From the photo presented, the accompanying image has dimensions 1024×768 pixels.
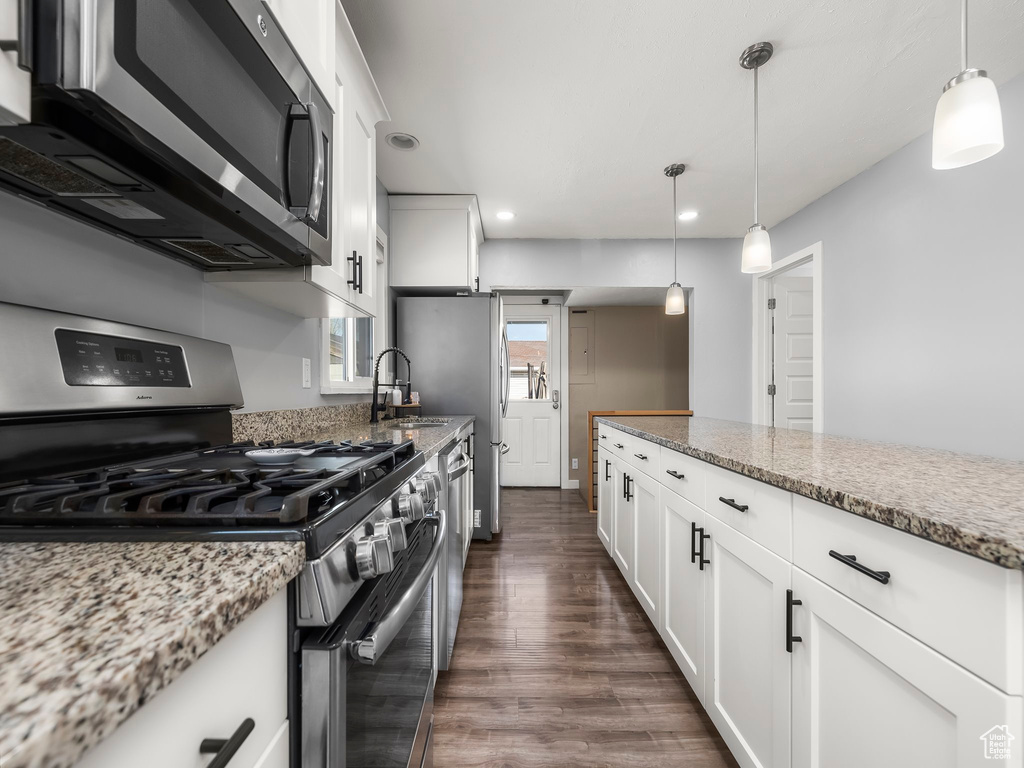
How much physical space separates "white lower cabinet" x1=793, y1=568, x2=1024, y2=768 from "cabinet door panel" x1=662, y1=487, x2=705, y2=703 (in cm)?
50

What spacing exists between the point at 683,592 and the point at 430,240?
2801 millimetres

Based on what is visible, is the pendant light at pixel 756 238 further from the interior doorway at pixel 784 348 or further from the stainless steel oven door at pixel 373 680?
the interior doorway at pixel 784 348

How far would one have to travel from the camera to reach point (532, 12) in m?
1.73

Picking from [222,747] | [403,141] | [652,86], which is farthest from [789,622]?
[403,141]

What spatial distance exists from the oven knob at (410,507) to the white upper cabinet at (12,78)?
74cm

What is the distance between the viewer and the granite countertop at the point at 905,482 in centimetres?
61

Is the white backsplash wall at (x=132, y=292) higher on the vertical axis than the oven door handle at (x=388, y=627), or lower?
higher

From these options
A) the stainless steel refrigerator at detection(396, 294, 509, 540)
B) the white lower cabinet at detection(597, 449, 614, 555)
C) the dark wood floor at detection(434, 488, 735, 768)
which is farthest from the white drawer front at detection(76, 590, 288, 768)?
the stainless steel refrigerator at detection(396, 294, 509, 540)

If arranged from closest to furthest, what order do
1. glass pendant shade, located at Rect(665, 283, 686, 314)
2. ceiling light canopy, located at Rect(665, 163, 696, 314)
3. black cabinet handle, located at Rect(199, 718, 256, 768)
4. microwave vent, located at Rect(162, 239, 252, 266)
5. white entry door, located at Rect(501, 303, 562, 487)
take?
1. black cabinet handle, located at Rect(199, 718, 256, 768)
2. microwave vent, located at Rect(162, 239, 252, 266)
3. ceiling light canopy, located at Rect(665, 163, 696, 314)
4. glass pendant shade, located at Rect(665, 283, 686, 314)
5. white entry door, located at Rect(501, 303, 562, 487)

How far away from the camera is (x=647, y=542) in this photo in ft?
6.59

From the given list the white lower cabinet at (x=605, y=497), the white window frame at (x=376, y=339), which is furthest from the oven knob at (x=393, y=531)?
the white lower cabinet at (x=605, y=497)

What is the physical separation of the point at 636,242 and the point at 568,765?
3.93 meters

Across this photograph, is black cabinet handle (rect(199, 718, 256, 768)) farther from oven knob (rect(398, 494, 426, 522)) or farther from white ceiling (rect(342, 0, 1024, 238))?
white ceiling (rect(342, 0, 1024, 238))

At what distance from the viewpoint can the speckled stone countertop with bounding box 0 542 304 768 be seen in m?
0.25
